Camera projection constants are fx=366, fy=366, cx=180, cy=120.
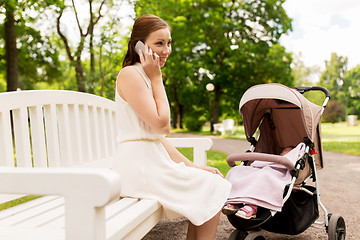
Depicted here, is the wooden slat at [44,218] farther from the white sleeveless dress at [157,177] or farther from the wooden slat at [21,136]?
the wooden slat at [21,136]

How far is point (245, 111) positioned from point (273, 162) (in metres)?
0.76

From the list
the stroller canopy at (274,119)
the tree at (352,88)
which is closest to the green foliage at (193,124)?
the stroller canopy at (274,119)

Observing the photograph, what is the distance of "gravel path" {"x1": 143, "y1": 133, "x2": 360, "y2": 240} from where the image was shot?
3.71 m

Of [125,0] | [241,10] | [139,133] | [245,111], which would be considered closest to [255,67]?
[241,10]

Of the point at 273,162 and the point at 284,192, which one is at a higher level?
the point at 273,162

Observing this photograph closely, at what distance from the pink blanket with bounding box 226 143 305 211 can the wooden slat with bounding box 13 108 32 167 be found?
1574 millimetres

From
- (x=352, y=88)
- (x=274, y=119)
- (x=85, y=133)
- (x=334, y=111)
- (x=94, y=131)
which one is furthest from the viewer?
(x=352, y=88)

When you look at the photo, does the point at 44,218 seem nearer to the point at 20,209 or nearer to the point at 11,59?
the point at 20,209

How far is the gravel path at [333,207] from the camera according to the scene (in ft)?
12.2

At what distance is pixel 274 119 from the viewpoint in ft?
13.0

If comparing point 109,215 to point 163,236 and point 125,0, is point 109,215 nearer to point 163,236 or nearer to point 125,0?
point 163,236

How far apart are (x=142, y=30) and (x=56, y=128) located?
4.07ft

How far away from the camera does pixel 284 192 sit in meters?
3.03


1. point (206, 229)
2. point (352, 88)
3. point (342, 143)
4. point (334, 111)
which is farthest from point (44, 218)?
point (352, 88)
